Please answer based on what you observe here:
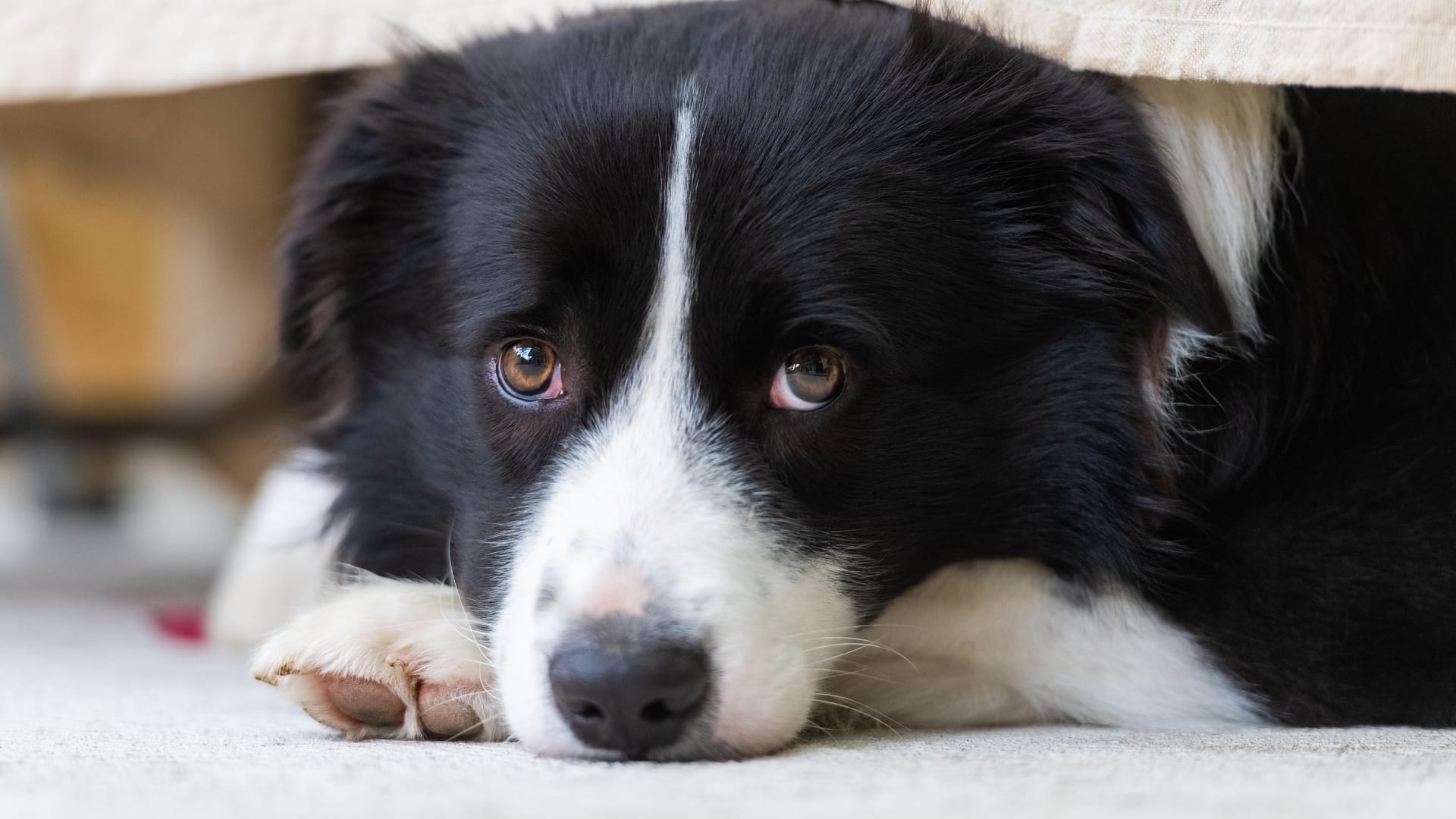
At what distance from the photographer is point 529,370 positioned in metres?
1.61

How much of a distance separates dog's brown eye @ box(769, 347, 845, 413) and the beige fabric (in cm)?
49

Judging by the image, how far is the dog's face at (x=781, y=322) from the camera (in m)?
1.46

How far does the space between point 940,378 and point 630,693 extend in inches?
21.7

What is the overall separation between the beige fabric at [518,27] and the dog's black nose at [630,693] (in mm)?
860

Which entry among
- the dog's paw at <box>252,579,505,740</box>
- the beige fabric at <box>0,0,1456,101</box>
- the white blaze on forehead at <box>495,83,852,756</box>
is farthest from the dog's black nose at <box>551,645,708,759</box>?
the beige fabric at <box>0,0,1456,101</box>

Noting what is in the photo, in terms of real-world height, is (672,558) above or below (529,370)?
below

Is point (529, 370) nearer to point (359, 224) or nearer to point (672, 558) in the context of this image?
point (672, 558)

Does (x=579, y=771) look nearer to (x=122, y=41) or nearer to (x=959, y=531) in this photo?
(x=959, y=531)

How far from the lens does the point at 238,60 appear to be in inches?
82.8

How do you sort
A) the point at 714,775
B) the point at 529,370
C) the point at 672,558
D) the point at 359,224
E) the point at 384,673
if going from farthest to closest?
the point at 359,224, the point at 529,370, the point at 384,673, the point at 672,558, the point at 714,775

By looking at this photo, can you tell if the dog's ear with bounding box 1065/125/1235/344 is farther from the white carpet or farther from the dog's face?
the white carpet

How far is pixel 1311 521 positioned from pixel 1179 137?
1.56 ft

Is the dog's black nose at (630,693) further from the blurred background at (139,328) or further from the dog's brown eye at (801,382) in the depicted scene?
the blurred background at (139,328)

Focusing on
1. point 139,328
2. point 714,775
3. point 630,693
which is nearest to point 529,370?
point 630,693
